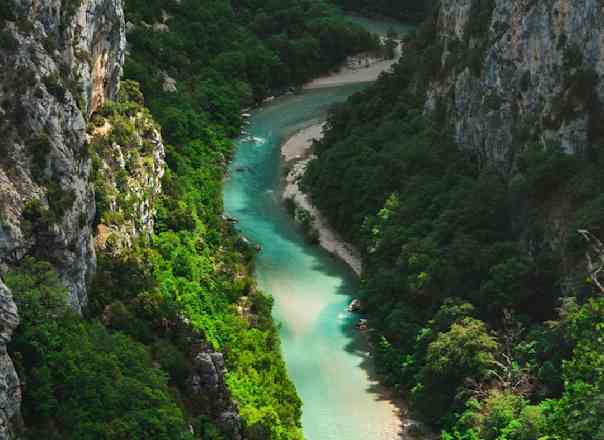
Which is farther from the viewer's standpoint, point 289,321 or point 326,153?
point 326,153

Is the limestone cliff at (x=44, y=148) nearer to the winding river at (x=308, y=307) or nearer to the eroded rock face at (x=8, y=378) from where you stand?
the eroded rock face at (x=8, y=378)

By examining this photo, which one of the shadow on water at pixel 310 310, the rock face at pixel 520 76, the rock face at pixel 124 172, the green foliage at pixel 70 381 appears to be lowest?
the shadow on water at pixel 310 310

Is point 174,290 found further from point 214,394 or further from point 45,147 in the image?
point 45,147

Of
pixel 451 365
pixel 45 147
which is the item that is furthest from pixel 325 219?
pixel 45 147

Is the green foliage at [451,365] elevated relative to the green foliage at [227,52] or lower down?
lower down

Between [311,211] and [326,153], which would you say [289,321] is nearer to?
[311,211]

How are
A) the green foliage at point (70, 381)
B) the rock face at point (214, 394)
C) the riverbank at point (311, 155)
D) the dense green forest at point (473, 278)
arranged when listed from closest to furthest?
the green foliage at point (70, 381), the rock face at point (214, 394), the dense green forest at point (473, 278), the riverbank at point (311, 155)

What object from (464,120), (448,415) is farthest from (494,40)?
(448,415)

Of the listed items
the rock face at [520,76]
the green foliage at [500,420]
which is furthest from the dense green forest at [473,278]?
the rock face at [520,76]
